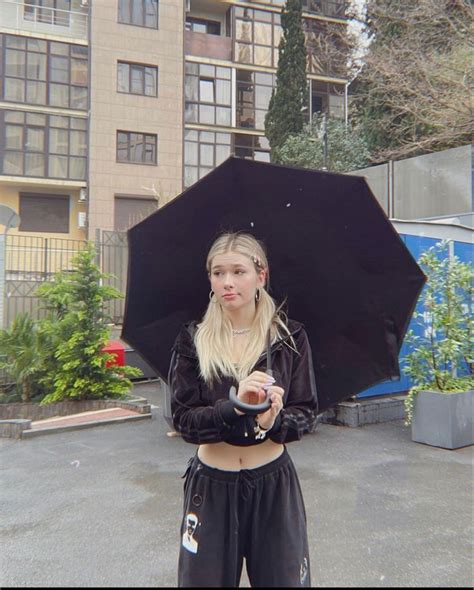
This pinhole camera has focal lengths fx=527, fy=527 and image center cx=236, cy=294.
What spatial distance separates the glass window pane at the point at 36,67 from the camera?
2334 centimetres

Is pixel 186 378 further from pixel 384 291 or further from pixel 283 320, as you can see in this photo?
pixel 384 291

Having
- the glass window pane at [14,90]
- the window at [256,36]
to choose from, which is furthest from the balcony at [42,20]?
the window at [256,36]

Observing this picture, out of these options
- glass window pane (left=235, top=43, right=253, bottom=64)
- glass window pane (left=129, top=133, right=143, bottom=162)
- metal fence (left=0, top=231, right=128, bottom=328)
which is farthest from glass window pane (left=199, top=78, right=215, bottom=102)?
metal fence (left=0, top=231, right=128, bottom=328)

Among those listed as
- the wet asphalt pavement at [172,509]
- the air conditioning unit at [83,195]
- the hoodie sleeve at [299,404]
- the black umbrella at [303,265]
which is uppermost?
the air conditioning unit at [83,195]

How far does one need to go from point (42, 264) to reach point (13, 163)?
12259 mm

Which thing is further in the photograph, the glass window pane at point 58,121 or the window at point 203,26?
the window at point 203,26

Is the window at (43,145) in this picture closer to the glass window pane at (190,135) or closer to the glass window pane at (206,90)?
the glass window pane at (190,135)

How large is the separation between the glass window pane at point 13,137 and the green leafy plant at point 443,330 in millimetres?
21588

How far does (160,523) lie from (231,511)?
251 cm

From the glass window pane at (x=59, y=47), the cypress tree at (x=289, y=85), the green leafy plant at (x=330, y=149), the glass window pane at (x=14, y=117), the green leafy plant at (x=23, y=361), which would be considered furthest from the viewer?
the glass window pane at (x=59, y=47)

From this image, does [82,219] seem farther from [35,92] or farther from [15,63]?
[15,63]

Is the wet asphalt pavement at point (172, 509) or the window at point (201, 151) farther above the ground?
the window at point (201, 151)

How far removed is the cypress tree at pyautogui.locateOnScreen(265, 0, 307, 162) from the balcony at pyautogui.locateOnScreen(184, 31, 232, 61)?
13.0ft

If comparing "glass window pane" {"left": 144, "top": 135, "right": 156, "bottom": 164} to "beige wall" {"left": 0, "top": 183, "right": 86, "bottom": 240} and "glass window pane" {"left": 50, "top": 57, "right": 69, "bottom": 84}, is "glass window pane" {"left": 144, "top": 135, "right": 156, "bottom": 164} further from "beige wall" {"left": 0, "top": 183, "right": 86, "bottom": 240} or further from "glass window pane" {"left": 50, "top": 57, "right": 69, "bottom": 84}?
"glass window pane" {"left": 50, "top": 57, "right": 69, "bottom": 84}
